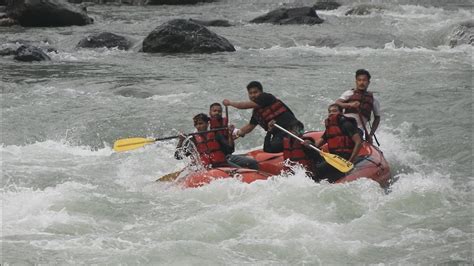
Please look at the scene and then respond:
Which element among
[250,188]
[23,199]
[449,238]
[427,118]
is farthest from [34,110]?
[449,238]

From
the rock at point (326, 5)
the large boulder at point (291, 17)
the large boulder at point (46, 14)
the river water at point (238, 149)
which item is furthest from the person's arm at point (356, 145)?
the rock at point (326, 5)

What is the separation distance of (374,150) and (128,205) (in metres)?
2.95

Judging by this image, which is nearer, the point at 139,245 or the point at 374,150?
the point at 139,245

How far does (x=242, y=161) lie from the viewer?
8.48m

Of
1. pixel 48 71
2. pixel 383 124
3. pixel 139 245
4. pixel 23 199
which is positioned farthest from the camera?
pixel 48 71

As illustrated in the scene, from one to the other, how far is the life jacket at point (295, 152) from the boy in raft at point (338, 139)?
190 millimetres

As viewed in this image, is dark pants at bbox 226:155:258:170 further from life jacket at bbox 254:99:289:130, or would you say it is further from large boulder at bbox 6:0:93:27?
large boulder at bbox 6:0:93:27

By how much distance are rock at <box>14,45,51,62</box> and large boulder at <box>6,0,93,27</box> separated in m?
4.99

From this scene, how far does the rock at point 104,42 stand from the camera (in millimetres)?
18094

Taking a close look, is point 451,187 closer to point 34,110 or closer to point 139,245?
point 139,245

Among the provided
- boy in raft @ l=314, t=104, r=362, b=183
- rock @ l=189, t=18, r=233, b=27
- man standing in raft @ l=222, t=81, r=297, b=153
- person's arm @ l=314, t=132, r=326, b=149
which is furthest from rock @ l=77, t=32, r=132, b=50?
boy in raft @ l=314, t=104, r=362, b=183

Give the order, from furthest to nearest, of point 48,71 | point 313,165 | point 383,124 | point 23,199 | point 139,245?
point 48,71 → point 383,124 → point 313,165 → point 23,199 → point 139,245

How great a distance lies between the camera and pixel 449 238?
664 centimetres

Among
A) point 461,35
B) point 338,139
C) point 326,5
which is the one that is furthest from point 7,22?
point 338,139
